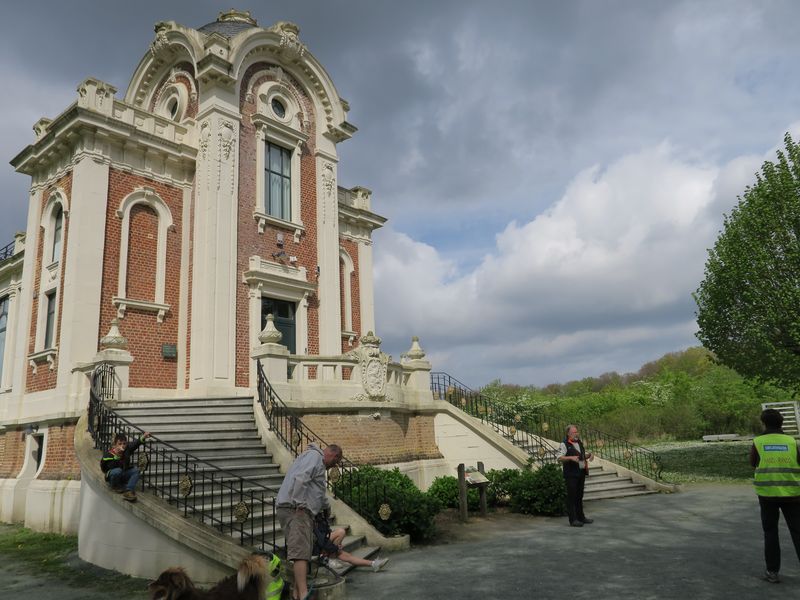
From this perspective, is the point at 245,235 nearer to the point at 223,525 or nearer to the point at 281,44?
the point at 281,44

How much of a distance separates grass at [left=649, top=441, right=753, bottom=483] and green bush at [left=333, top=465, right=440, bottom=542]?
10.1 metres

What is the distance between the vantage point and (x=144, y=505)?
7918 mm

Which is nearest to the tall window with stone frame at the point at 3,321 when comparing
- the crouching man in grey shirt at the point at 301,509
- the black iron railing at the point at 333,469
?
the black iron railing at the point at 333,469

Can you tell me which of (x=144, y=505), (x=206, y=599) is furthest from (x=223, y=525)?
(x=206, y=599)

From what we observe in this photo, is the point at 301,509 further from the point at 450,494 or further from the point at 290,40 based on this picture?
the point at 290,40

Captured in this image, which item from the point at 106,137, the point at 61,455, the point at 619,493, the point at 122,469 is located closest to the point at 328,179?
the point at 106,137

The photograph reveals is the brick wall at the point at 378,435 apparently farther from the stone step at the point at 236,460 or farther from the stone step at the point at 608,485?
the stone step at the point at 608,485

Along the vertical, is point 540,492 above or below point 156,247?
below

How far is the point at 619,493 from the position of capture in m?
14.3

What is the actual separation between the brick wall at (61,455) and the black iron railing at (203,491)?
310cm

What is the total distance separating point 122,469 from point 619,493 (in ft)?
36.9

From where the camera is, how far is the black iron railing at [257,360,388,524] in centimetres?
939

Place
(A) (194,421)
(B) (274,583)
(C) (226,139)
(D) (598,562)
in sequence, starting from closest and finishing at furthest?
(B) (274,583) < (D) (598,562) < (A) (194,421) < (C) (226,139)

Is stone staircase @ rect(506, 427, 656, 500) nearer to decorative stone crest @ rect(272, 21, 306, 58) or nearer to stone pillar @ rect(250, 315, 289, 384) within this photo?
stone pillar @ rect(250, 315, 289, 384)
